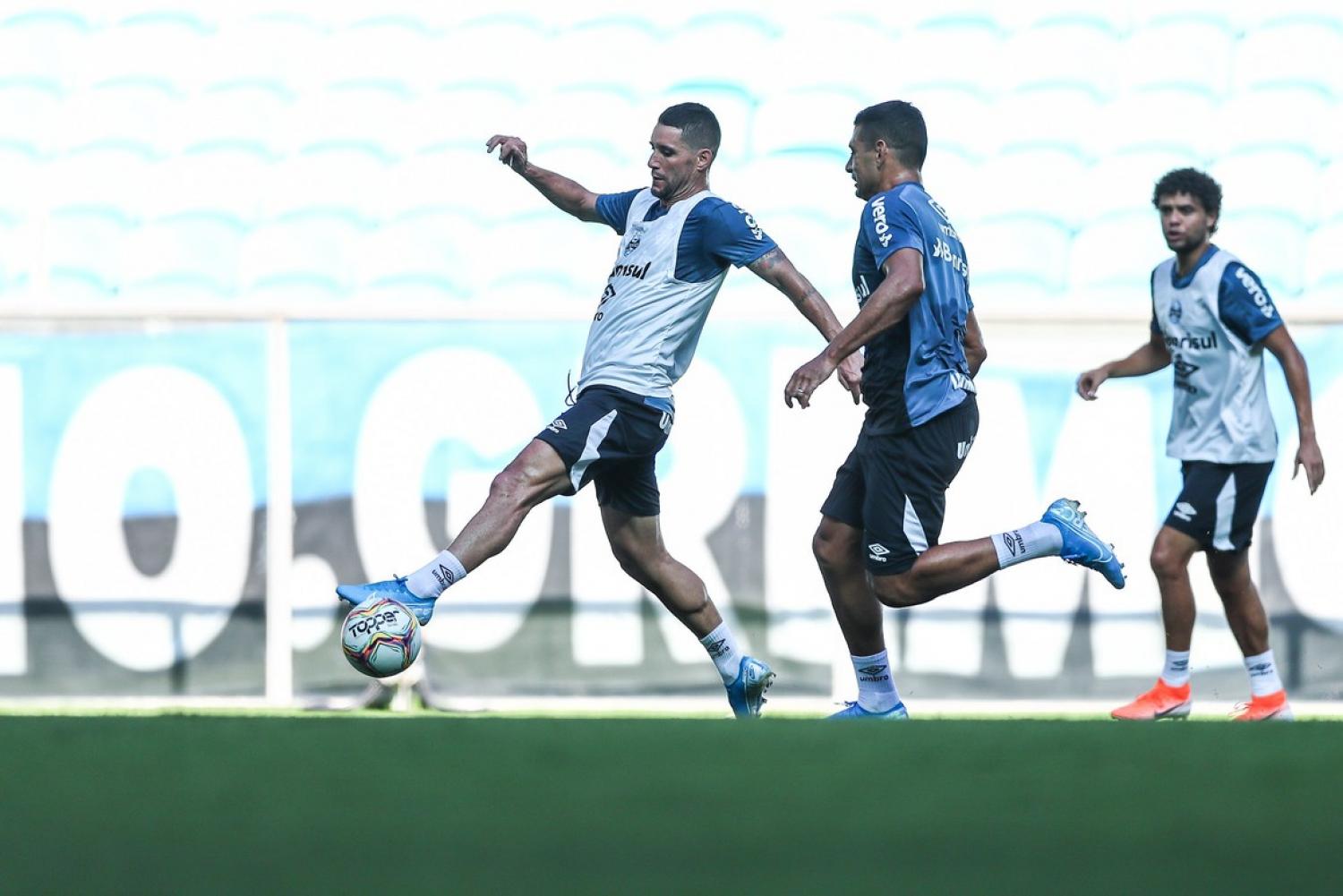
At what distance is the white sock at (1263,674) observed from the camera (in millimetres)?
6051

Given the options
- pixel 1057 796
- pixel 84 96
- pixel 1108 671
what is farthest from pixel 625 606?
pixel 84 96

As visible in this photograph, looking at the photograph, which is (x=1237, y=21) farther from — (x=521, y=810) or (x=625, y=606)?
(x=521, y=810)

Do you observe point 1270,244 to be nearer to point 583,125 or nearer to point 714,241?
point 583,125

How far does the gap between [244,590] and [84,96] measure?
527 centimetres

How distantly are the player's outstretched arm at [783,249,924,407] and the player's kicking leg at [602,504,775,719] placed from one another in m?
0.94

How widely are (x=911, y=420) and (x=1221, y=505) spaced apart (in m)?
Answer: 1.50

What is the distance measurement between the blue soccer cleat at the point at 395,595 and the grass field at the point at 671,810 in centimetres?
73

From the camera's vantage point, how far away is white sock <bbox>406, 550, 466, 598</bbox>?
15.5ft

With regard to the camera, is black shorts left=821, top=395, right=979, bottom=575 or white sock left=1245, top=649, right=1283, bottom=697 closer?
black shorts left=821, top=395, right=979, bottom=575

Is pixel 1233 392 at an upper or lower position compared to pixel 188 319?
lower

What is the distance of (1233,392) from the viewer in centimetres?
594

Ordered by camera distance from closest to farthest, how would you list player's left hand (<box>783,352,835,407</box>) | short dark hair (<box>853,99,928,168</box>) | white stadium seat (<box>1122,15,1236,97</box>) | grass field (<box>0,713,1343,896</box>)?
grass field (<box>0,713,1343,896</box>) → player's left hand (<box>783,352,835,407</box>) → short dark hair (<box>853,99,928,168</box>) → white stadium seat (<box>1122,15,1236,97</box>)

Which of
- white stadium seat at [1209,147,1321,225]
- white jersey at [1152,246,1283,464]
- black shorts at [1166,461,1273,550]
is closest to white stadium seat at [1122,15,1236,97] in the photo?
white stadium seat at [1209,147,1321,225]

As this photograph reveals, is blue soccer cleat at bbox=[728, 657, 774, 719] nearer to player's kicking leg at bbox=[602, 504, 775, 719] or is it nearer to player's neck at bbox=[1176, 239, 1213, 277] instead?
player's kicking leg at bbox=[602, 504, 775, 719]
